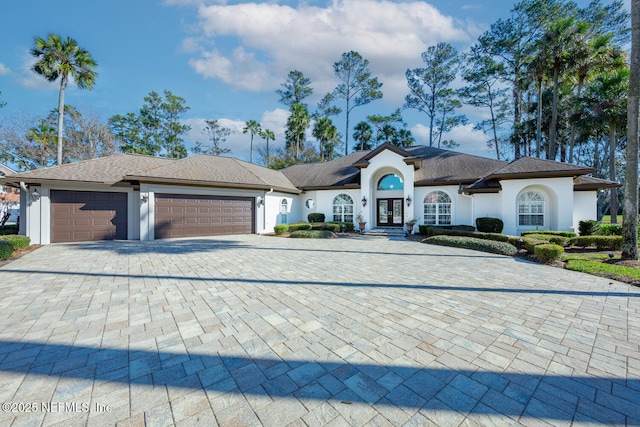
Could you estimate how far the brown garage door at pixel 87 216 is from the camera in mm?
11797

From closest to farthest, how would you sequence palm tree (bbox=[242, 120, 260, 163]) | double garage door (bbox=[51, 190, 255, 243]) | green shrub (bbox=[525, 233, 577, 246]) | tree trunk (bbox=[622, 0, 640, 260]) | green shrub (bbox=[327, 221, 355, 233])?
tree trunk (bbox=[622, 0, 640, 260]) < green shrub (bbox=[525, 233, 577, 246]) < double garage door (bbox=[51, 190, 255, 243]) < green shrub (bbox=[327, 221, 355, 233]) < palm tree (bbox=[242, 120, 260, 163])

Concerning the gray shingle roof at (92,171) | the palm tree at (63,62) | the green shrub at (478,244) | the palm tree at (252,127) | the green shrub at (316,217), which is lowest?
the green shrub at (478,244)

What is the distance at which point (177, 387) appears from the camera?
235cm

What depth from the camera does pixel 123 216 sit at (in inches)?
514

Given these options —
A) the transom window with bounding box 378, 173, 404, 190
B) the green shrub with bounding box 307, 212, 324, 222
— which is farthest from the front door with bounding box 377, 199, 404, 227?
the green shrub with bounding box 307, 212, 324, 222

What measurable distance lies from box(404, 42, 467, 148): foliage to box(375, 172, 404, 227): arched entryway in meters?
15.3

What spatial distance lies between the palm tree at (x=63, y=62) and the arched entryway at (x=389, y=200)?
21.6m

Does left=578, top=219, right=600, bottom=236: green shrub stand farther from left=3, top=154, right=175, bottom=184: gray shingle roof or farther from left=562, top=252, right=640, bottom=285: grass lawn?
left=3, top=154, right=175, bottom=184: gray shingle roof

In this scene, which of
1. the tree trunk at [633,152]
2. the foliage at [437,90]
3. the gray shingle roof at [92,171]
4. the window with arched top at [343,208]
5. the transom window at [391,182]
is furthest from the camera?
the foliage at [437,90]

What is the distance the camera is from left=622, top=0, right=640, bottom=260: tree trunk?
765cm

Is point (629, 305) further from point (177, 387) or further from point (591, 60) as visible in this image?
point (591, 60)

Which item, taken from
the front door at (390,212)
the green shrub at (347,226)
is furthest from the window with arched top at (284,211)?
the front door at (390,212)

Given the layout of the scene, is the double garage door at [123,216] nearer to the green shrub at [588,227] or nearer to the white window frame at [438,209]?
the white window frame at [438,209]

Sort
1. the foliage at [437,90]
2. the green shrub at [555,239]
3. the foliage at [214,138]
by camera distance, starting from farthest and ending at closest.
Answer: the foliage at [214,138], the foliage at [437,90], the green shrub at [555,239]
